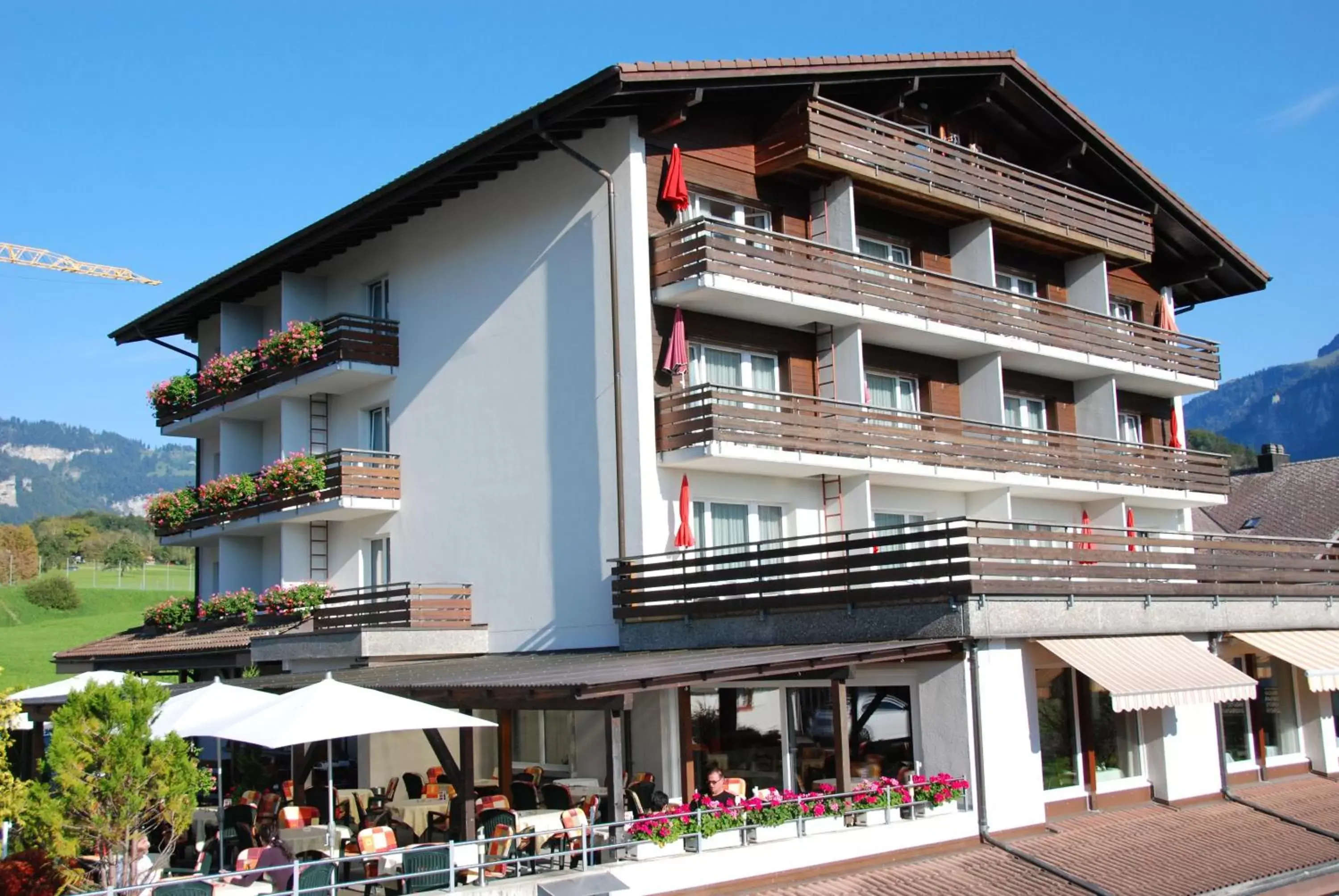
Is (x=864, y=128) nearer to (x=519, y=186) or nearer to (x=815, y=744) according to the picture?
(x=519, y=186)

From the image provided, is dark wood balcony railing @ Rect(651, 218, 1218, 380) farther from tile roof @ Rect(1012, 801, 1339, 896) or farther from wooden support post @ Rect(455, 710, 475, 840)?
tile roof @ Rect(1012, 801, 1339, 896)

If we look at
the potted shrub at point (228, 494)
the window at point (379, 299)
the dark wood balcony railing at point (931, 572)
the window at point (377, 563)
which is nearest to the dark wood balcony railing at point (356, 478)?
the window at point (377, 563)

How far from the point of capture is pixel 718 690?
2181cm

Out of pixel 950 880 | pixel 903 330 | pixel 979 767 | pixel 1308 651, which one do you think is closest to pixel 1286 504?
pixel 1308 651

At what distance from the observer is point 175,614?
35438 millimetres

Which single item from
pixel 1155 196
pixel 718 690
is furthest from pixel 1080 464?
pixel 718 690

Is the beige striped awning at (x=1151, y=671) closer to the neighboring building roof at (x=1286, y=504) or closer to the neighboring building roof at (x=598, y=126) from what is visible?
the neighboring building roof at (x=598, y=126)

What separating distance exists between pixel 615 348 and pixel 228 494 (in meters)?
13.9

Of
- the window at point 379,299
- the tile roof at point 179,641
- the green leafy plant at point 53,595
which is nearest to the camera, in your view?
the tile roof at point 179,641

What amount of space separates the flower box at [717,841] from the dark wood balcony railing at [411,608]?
11.5 metres

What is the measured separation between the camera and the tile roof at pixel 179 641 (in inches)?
1208

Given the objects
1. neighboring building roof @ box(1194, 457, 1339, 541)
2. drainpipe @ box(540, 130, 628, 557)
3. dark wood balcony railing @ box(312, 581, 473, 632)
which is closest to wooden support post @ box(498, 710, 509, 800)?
drainpipe @ box(540, 130, 628, 557)

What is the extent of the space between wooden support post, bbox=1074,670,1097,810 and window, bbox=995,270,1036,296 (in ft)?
38.2

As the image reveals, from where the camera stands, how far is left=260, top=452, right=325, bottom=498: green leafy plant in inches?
1174
